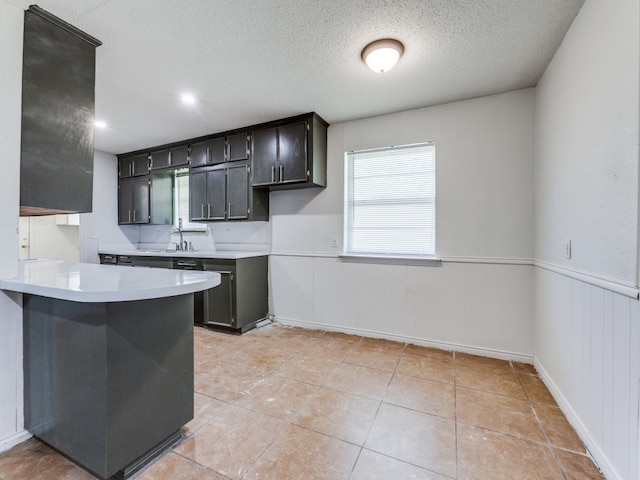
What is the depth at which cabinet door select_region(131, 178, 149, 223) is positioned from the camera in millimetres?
4385

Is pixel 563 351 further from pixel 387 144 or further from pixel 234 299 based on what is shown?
pixel 234 299

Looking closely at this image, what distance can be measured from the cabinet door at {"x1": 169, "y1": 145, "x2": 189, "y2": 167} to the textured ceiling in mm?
877

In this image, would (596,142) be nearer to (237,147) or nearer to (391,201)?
(391,201)

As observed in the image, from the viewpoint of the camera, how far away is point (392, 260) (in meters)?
3.11

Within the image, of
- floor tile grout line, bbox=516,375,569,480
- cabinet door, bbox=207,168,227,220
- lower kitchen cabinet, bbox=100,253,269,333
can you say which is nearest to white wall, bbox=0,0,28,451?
lower kitchen cabinet, bbox=100,253,269,333

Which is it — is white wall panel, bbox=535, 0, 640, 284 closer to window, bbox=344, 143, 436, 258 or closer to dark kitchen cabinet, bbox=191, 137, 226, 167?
window, bbox=344, 143, 436, 258

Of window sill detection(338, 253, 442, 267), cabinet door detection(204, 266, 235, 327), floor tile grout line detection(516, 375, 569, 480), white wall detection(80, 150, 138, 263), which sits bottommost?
floor tile grout line detection(516, 375, 569, 480)

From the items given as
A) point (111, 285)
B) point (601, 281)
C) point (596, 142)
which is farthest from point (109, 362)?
point (596, 142)

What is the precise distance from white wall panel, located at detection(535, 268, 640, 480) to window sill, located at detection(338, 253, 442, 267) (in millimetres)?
946

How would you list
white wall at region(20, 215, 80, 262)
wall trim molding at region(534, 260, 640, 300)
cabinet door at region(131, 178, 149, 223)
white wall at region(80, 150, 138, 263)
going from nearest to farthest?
wall trim molding at region(534, 260, 640, 300) < white wall at region(80, 150, 138, 263) < cabinet door at region(131, 178, 149, 223) < white wall at region(20, 215, 80, 262)

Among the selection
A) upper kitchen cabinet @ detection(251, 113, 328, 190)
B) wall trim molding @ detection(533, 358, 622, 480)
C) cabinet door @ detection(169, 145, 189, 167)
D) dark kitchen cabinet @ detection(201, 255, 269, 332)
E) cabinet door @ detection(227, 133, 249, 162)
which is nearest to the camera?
wall trim molding @ detection(533, 358, 622, 480)

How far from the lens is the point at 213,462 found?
1.45m

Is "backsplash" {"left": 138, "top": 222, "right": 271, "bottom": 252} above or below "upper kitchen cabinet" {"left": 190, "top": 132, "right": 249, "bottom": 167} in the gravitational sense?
below

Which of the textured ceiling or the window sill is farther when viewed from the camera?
the window sill
